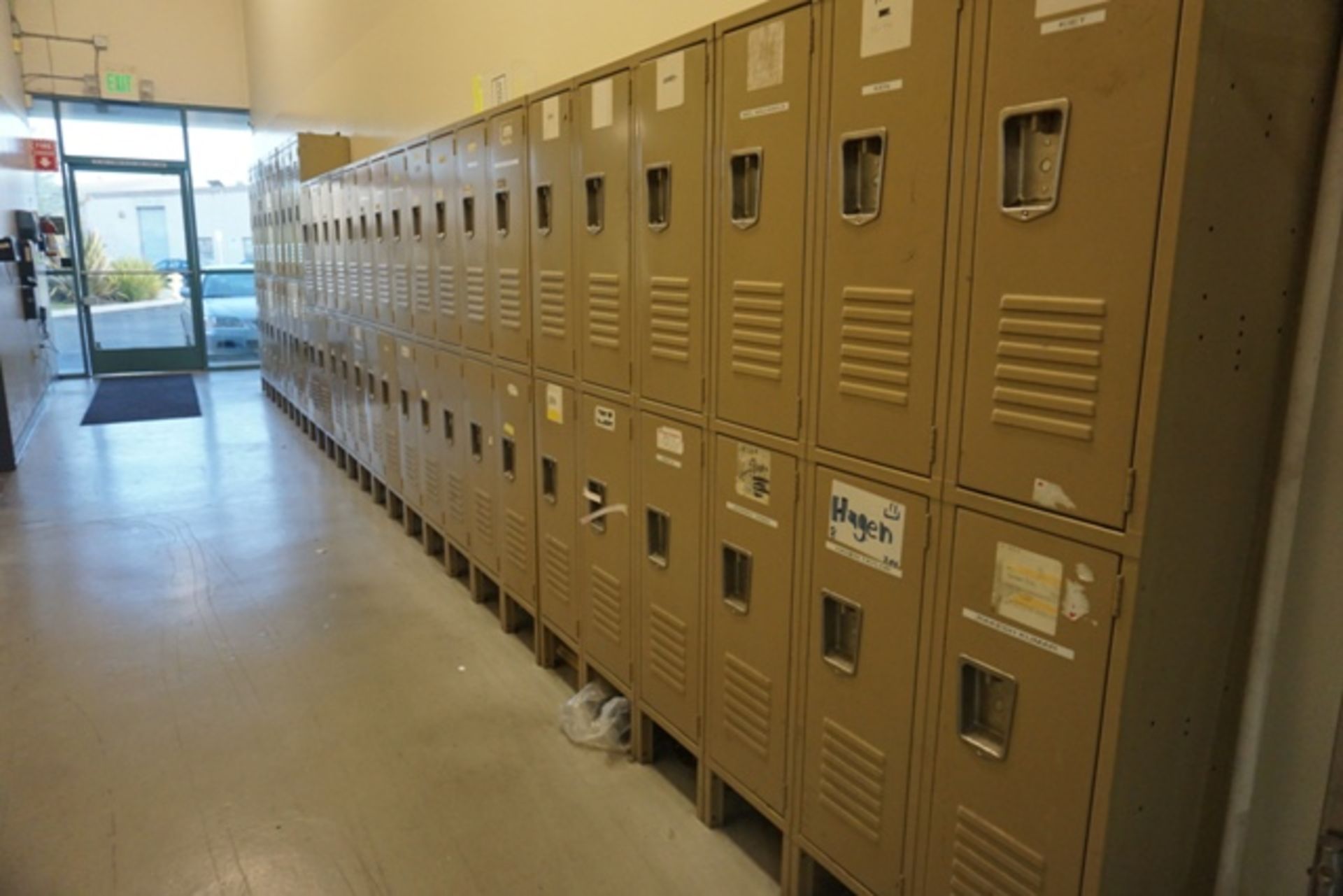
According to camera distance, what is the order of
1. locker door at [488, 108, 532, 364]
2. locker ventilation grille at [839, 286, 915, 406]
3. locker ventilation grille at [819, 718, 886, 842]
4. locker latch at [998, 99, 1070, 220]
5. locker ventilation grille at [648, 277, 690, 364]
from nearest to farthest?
locker latch at [998, 99, 1070, 220] → locker ventilation grille at [839, 286, 915, 406] → locker ventilation grille at [819, 718, 886, 842] → locker ventilation grille at [648, 277, 690, 364] → locker door at [488, 108, 532, 364]

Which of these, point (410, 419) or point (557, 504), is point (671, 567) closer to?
point (557, 504)

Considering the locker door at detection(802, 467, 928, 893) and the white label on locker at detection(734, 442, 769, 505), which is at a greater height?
the white label on locker at detection(734, 442, 769, 505)

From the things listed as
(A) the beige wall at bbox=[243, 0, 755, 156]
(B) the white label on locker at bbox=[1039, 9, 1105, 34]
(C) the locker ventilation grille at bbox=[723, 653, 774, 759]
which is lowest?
(C) the locker ventilation grille at bbox=[723, 653, 774, 759]

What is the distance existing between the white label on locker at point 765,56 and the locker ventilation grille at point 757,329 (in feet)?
1.37

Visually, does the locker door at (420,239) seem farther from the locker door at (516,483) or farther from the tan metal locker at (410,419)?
the locker door at (516,483)

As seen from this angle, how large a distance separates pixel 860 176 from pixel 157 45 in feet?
36.8

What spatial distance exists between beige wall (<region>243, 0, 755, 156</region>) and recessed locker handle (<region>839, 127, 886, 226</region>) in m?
1.37

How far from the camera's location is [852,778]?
181cm

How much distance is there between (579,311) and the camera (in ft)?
8.94

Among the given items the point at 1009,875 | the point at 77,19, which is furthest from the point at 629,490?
the point at 77,19

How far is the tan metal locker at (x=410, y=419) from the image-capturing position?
4.40m

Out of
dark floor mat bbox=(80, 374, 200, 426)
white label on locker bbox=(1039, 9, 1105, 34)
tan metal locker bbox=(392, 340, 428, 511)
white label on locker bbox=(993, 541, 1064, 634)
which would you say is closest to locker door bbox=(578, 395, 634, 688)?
white label on locker bbox=(993, 541, 1064, 634)

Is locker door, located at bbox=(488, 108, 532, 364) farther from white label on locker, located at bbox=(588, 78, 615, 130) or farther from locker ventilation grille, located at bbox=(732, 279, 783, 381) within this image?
locker ventilation grille, located at bbox=(732, 279, 783, 381)

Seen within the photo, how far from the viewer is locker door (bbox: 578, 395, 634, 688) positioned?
2.59 metres
